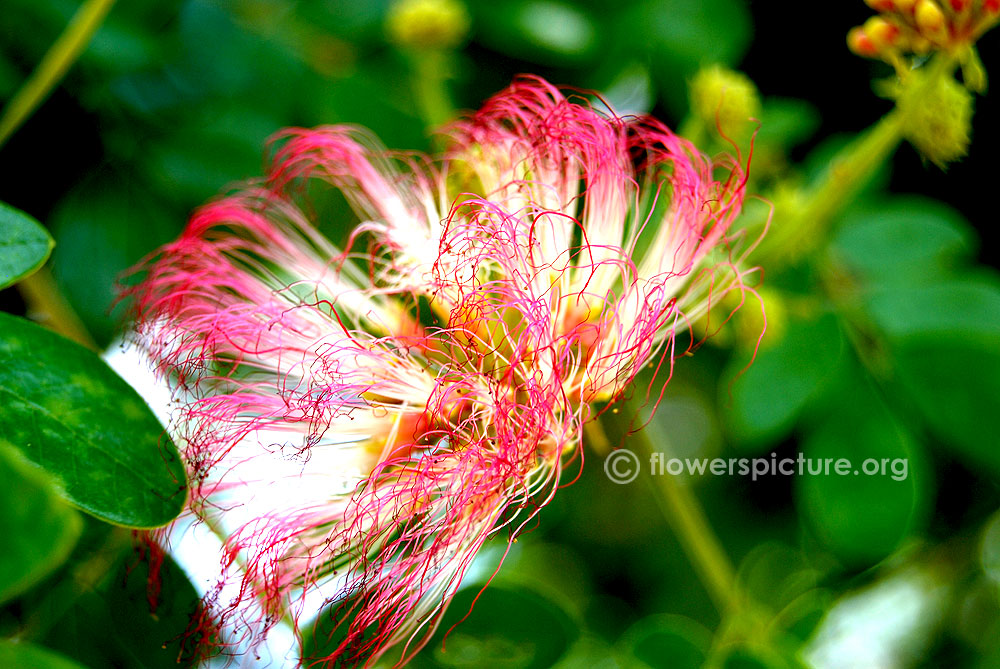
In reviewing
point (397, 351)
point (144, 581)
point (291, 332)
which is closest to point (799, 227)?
point (397, 351)

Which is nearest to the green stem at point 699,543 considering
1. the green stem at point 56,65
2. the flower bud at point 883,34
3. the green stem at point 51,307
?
the flower bud at point 883,34

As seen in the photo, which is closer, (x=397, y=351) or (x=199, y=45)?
(x=397, y=351)

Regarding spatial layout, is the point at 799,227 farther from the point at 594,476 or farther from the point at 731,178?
the point at 594,476

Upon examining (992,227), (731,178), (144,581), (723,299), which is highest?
(992,227)

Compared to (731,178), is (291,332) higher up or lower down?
lower down

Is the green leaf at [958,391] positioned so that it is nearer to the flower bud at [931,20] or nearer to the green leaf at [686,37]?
the flower bud at [931,20]

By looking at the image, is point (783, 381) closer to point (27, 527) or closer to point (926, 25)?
point (926, 25)

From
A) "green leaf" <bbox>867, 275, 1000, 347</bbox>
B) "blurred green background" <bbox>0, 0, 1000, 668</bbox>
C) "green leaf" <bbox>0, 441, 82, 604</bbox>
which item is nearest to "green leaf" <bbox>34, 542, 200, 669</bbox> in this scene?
"blurred green background" <bbox>0, 0, 1000, 668</bbox>
